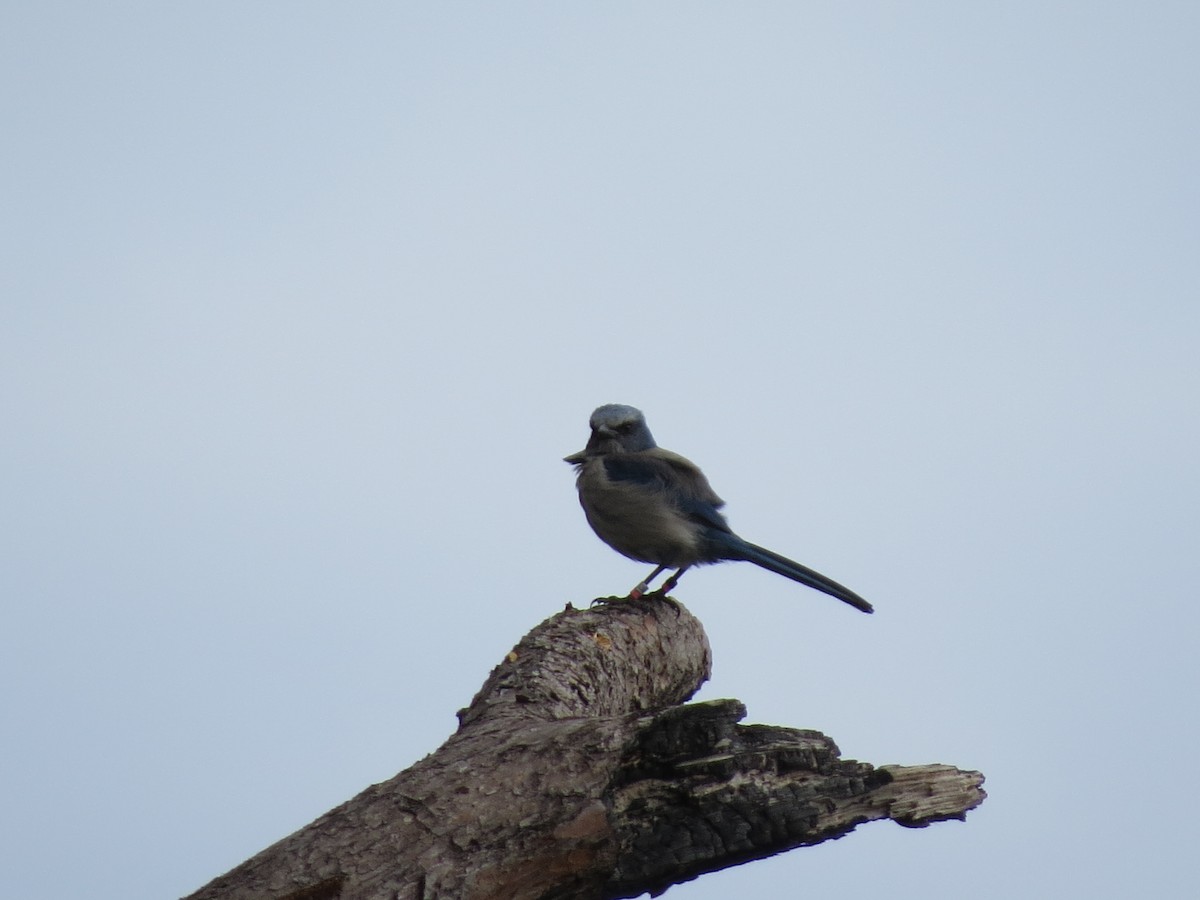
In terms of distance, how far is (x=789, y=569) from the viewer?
7.07 meters

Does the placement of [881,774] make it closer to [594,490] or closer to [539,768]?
[539,768]

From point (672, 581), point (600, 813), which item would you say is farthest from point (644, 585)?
point (600, 813)

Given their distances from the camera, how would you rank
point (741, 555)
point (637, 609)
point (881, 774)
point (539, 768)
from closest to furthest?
point (881, 774) → point (539, 768) → point (637, 609) → point (741, 555)

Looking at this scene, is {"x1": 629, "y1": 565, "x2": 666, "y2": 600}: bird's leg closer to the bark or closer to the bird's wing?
the bird's wing

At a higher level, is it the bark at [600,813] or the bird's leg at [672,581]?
the bird's leg at [672,581]

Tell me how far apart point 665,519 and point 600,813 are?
367cm

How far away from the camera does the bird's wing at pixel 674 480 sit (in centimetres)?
726

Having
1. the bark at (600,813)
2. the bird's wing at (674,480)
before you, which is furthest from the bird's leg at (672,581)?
the bark at (600,813)

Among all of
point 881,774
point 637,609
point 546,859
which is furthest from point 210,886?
point 637,609

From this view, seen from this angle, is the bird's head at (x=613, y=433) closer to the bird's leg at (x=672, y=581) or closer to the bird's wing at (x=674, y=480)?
the bird's wing at (x=674, y=480)

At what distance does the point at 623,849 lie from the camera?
11.6 feet

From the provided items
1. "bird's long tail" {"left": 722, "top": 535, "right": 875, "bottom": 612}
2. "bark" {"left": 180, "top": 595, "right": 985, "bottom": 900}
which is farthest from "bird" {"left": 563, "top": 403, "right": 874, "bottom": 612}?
"bark" {"left": 180, "top": 595, "right": 985, "bottom": 900}

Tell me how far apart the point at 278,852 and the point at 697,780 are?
1111mm

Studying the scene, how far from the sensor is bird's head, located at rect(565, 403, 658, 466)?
25.7 feet
